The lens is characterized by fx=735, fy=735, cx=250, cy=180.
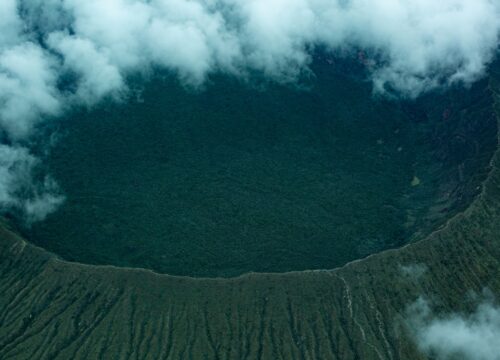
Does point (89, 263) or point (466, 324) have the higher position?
point (89, 263)

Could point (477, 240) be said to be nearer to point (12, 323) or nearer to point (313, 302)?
point (313, 302)

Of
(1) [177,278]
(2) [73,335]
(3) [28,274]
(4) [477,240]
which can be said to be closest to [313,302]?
(1) [177,278]

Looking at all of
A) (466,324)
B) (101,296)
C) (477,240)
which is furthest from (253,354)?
(477,240)

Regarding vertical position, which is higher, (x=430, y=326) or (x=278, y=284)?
(x=278, y=284)

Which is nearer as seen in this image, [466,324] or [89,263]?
[466,324]

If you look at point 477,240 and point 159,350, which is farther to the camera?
point 477,240

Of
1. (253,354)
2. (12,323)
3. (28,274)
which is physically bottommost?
(253,354)
